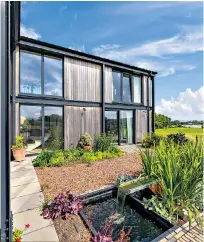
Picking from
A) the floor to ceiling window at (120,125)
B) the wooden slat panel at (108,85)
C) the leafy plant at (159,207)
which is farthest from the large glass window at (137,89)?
the leafy plant at (159,207)

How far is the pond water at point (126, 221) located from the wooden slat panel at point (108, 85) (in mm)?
7674

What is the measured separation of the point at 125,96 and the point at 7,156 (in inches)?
417

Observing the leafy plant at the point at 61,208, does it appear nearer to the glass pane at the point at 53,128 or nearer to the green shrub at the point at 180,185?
the green shrub at the point at 180,185

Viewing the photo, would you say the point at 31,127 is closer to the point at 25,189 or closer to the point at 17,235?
the point at 25,189

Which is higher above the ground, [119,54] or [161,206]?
[119,54]

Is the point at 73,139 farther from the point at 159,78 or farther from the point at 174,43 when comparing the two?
the point at 159,78

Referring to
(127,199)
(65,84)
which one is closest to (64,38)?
(65,84)

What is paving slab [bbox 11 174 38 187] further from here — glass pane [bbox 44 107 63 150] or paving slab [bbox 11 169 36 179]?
glass pane [bbox 44 107 63 150]

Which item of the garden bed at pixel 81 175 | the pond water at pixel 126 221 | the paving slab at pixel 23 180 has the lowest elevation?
the pond water at pixel 126 221

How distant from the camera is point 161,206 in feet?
10.7

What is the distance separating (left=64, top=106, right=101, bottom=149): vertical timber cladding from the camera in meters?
9.08

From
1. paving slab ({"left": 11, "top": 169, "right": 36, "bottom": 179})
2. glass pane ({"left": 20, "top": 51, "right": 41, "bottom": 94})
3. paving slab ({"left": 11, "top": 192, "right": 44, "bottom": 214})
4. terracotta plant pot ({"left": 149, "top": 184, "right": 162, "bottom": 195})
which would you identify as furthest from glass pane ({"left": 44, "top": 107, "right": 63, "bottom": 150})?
terracotta plant pot ({"left": 149, "top": 184, "right": 162, "bottom": 195})

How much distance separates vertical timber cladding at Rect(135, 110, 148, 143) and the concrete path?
27.5ft

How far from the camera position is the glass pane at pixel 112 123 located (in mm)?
10883
